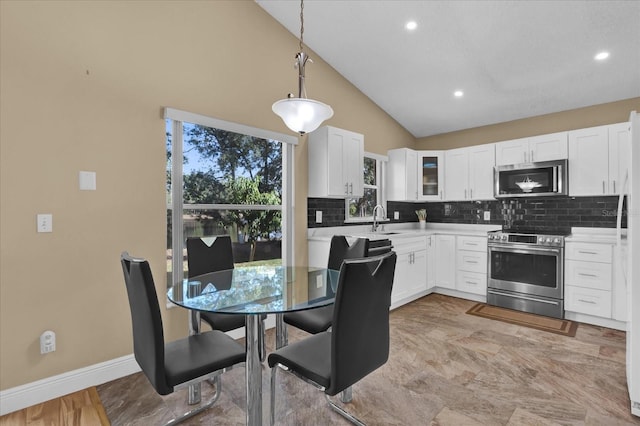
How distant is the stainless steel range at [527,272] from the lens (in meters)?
3.74

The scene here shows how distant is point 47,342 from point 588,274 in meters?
4.88

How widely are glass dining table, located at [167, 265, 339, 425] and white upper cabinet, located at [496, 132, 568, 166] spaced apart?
3.32m

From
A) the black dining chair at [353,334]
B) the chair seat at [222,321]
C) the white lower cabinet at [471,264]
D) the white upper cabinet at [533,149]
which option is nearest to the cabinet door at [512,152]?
the white upper cabinet at [533,149]

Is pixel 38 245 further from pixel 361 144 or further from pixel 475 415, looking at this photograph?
pixel 361 144

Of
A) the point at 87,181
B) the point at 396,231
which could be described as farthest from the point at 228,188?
the point at 396,231

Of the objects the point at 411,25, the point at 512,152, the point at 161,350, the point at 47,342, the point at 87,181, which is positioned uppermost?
the point at 411,25

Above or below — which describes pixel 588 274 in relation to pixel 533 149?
below

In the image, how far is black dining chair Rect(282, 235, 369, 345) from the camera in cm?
222

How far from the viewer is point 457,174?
16.1ft

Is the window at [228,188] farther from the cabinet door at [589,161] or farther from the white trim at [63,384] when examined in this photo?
the cabinet door at [589,161]

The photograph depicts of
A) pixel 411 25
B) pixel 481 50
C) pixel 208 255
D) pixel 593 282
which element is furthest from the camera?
pixel 593 282

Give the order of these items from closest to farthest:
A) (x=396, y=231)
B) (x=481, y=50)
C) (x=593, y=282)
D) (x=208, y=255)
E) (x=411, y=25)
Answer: (x=208, y=255) → (x=411, y=25) → (x=481, y=50) → (x=593, y=282) → (x=396, y=231)

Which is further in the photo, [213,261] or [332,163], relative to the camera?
[332,163]

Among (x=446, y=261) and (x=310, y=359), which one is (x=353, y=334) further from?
(x=446, y=261)
